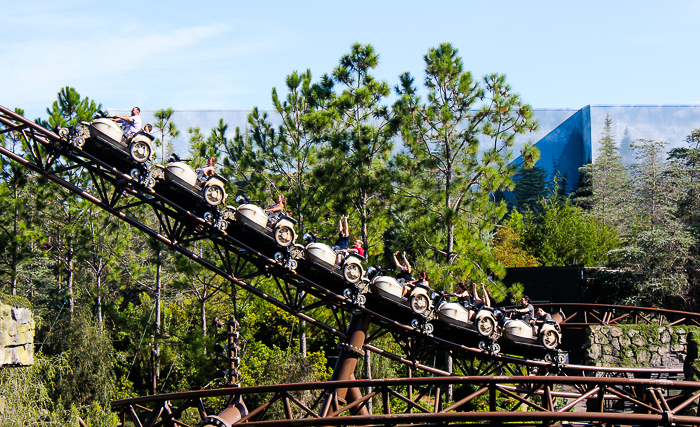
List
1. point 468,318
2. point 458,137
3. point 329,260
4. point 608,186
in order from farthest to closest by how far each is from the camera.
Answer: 1. point 608,186
2. point 458,137
3. point 468,318
4. point 329,260

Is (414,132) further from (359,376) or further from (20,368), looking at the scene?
(20,368)

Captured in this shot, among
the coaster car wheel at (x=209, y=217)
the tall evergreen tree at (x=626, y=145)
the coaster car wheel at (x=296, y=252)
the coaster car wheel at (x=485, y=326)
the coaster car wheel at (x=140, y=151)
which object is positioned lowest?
the coaster car wheel at (x=485, y=326)

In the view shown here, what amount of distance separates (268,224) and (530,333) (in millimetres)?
6150

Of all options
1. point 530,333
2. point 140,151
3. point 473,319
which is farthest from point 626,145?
point 140,151

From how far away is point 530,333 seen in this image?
13.9 metres

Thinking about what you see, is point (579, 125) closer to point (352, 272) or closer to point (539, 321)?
point (539, 321)

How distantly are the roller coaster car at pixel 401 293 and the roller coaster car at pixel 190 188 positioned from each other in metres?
3.18

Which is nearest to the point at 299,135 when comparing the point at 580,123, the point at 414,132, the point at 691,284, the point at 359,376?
the point at 414,132

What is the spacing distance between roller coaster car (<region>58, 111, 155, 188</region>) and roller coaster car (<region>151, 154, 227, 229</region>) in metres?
0.26

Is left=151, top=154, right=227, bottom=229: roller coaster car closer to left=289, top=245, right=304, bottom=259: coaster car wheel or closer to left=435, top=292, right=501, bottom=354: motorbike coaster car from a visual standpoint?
left=289, top=245, right=304, bottom=259: coaster car wheel

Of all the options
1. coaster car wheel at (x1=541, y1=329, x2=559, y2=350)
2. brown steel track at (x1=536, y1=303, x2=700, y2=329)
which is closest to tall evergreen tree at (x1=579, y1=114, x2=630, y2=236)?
brown steel track at (x1=536, y1=303, x2=700, y2=329)

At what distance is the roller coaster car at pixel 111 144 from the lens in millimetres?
11539

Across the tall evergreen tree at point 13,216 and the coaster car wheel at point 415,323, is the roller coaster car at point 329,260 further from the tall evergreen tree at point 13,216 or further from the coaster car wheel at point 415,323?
the tall evergreen tree at point 13,216

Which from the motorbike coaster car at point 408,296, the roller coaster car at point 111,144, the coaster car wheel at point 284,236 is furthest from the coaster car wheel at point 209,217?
the motorbike coaster car at point 408,296
